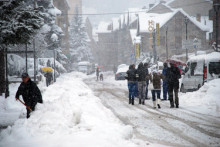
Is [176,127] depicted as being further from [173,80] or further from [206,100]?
[206,100]

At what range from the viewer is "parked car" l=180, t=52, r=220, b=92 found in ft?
50.7

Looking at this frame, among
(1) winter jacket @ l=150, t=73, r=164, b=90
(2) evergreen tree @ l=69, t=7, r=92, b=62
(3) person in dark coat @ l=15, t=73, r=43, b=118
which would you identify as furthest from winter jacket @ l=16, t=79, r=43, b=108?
(2) evergreen tree @ l=69, t=7, r=92, b=62

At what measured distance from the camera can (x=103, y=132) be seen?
6188mm

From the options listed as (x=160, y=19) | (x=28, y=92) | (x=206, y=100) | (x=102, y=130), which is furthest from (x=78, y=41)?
(x=102, y=130)

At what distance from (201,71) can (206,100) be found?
3.80 metres

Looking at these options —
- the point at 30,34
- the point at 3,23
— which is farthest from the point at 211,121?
the point at 3,23

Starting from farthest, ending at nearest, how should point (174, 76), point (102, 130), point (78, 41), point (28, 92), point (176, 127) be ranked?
point (78, 41) < point (174, 76) < point (28, 92) < point (176, 127) < point (102, 130)

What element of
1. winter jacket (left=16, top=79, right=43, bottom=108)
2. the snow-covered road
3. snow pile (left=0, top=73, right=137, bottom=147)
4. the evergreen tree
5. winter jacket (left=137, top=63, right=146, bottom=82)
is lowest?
the snow-covered road

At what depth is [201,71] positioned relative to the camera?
52.8ft

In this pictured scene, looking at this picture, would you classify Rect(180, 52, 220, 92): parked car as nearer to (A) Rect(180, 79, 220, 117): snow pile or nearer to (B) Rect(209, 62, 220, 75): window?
(B) Rect(209, 62, 220, 75): window

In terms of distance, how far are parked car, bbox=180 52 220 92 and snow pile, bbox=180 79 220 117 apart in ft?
6.25

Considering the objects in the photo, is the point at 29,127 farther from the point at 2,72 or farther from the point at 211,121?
the point at 2,72

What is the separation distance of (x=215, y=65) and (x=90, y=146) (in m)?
12.0

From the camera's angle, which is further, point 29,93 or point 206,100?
point 206,100
